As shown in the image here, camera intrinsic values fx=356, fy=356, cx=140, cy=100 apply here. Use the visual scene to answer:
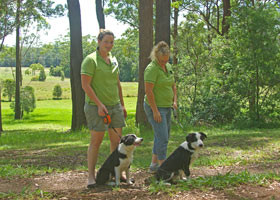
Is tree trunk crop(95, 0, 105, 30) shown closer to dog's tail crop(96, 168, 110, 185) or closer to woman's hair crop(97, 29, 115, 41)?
woman's hair crop(97, 29, 115, 41)

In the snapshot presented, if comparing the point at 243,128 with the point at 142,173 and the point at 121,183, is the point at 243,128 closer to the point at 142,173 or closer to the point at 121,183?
the point at 142,173

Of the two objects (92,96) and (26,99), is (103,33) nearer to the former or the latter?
(92,96)

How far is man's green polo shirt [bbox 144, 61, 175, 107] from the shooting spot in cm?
566

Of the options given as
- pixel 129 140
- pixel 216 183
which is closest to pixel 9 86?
pixel 129 140

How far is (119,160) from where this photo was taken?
16.8ft

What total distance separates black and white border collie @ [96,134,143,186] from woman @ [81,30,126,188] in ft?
0.61

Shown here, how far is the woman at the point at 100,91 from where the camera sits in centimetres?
496

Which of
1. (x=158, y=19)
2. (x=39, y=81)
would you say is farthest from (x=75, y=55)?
(x=39, y=81)

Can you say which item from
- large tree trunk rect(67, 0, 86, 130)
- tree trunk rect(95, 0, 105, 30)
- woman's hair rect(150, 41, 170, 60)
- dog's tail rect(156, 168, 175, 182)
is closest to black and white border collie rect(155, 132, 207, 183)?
dog's tail rect(156, 168, 175, 182)

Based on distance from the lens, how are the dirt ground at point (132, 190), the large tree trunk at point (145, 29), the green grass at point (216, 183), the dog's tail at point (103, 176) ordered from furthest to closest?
the large tree trunk at point (145, 29), the dog's tail at point (103, 176), the green grass at point (216, 183), the dirt ground at point (132, 190)

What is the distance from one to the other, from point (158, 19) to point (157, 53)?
8.02 metres

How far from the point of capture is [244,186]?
15.3ft

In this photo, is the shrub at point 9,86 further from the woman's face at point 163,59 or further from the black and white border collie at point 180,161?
the black and white border collie at point 180,161

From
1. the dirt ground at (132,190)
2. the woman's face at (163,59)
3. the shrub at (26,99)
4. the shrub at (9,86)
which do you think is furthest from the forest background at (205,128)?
the shrub at (9,86)
